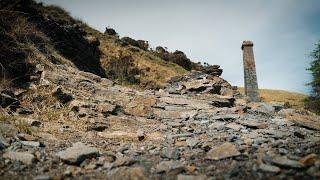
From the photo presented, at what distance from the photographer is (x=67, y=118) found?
7.26 metres

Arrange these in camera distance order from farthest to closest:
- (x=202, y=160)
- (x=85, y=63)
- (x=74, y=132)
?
1. (x=85, y=63)
2. (x=74, y=132)
3. (x=202, y=160)

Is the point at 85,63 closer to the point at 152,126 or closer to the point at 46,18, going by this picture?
the point at 46,18

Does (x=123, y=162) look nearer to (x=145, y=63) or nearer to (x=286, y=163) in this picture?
(x=286, y=163)

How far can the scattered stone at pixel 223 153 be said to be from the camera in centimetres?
455

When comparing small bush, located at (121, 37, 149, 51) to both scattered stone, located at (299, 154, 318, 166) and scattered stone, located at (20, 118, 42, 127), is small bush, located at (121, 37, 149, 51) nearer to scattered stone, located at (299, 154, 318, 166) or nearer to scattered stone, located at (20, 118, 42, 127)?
scattered stone, located at (20, 118, 42, 127)

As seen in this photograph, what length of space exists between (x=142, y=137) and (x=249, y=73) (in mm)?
10506

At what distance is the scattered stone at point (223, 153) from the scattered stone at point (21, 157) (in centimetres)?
251

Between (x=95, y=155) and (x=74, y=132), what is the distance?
6.08ft

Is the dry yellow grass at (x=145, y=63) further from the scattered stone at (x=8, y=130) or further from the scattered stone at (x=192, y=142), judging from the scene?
the scattered stone at (x=8, y=130)

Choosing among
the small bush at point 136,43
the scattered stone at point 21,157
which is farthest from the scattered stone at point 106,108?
the small bush at point 136,43

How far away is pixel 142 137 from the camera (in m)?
6.30

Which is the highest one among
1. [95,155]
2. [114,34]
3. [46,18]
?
[114,34]

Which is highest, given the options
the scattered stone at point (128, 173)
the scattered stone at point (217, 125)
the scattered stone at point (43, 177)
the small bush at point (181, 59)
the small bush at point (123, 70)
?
the small bush at point (181, 59)

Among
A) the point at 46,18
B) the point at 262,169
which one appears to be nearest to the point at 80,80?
the point at 46,18
